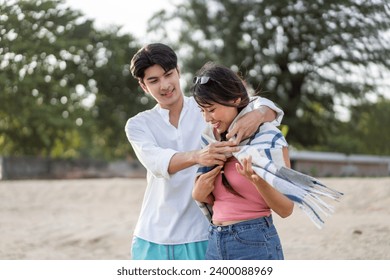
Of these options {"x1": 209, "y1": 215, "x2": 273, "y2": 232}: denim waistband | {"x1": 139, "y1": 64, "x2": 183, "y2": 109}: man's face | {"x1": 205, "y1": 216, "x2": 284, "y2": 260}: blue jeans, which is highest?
{"x1": 139, "y1": 64, "x2": 183, "y2": 109}: man's face

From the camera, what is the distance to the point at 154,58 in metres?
2.54

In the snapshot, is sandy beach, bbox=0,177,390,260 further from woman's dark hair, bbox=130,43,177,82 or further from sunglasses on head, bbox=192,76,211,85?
sunglasses on head, bbox=192,76,211,85

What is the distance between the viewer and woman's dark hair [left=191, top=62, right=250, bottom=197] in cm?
225

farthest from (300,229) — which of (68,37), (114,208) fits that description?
(68,37)

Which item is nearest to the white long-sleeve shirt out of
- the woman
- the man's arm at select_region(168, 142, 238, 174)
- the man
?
the man

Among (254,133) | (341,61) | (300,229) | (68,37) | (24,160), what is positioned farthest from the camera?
(341,61)

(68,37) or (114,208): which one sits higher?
(68,37)

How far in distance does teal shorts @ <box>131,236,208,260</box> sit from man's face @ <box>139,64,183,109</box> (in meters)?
0.54

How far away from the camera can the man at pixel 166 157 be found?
255cm

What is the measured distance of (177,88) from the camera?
2650 millimetres

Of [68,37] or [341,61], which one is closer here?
[68,37]

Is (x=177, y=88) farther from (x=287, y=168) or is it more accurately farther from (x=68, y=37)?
(x=68, y=37)

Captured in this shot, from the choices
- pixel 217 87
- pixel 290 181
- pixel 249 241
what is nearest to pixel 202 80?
pixel 217 87

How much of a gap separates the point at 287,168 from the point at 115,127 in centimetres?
1652
